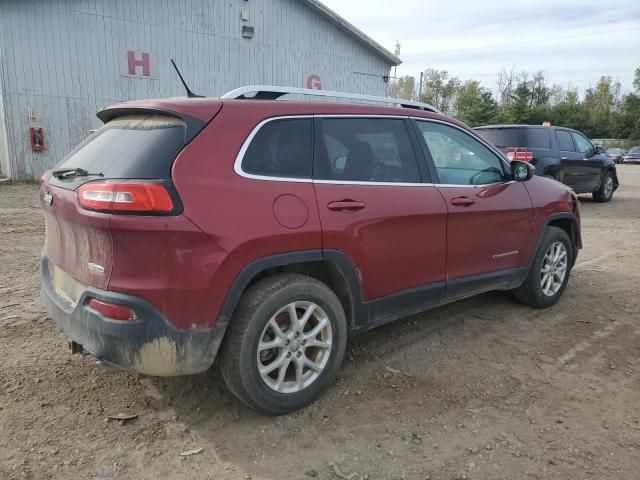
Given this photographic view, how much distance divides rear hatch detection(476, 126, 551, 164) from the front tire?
8.88 metres

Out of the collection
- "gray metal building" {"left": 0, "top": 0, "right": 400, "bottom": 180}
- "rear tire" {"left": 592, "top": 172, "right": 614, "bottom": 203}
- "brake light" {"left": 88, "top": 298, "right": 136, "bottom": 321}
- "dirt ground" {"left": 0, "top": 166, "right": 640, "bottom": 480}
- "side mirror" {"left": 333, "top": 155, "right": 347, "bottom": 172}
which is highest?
"gray metal building" {"left": 0, "top": 0, "right": 400, "bottom": 180}

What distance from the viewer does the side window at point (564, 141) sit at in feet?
37.9

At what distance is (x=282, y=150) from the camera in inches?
118

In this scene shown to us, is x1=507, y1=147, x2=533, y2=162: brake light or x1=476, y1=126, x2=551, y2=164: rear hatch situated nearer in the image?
x1=507, y1=147, x2=533, y2=162: brake light

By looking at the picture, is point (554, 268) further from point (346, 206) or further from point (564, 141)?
point (564, 141)

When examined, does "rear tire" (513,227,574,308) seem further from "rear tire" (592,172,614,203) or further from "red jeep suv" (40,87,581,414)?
"rear tire" (592,172,614,203)

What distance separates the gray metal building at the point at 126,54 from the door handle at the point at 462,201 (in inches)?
541

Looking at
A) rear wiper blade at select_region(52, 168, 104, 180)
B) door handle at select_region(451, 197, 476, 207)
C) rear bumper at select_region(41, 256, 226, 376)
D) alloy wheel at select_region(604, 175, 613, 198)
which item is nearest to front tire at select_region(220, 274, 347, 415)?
rear bumper at select_region(41, 256, 226, 376)

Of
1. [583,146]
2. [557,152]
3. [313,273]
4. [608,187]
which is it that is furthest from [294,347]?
[608,187]

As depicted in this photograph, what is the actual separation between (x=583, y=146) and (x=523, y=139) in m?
2.36

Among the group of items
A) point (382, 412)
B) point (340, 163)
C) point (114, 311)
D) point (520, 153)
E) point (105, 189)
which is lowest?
point (382, 412)

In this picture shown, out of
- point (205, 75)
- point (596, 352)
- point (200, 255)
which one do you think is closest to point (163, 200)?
point (200, 255)

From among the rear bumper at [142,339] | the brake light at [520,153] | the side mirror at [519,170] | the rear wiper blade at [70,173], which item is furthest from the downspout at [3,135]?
the side mirror at [519,170]

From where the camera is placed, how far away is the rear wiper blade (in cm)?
285
